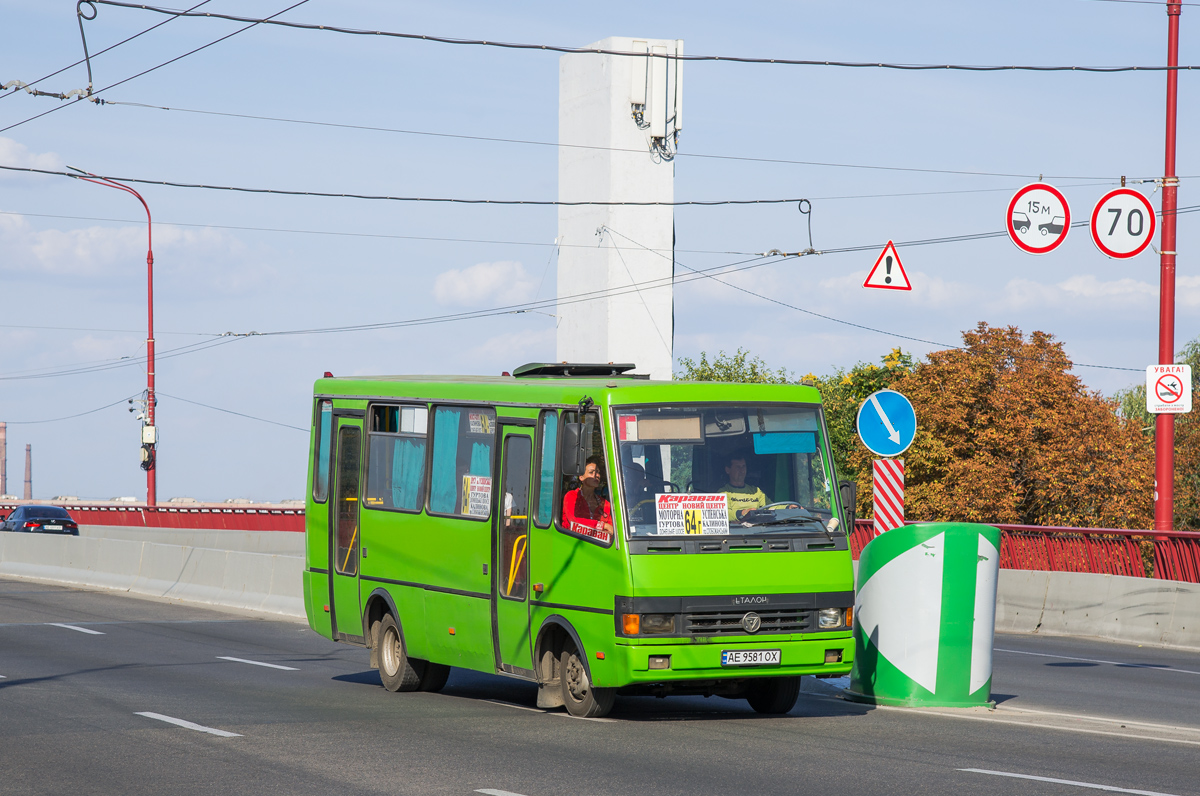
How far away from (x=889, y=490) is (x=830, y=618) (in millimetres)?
4411

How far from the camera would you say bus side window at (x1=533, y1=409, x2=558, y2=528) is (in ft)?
38.7

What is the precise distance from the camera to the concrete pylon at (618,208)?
5409 centimetres

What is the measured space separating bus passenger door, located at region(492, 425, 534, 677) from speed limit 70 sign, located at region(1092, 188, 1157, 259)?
413 inches

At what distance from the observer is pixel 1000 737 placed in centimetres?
1087

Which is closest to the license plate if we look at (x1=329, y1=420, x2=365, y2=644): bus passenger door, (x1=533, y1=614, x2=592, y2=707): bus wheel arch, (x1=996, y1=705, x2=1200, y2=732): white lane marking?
(x1=533, y1=614, x2=592, y2=707): bus wheel arch

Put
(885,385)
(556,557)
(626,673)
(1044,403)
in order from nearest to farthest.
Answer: (626,673) < (556,557) < (1044,403) < (885,385)

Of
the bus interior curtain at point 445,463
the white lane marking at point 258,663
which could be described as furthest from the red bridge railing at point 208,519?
the bus interior curtain at point 445,463

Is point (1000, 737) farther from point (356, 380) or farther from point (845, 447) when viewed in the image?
point (845, 447)

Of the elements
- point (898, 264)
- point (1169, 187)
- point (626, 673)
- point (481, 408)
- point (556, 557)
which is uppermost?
point (1169, 187)

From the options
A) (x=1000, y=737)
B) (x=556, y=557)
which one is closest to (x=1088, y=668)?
(x=1000, y=737)

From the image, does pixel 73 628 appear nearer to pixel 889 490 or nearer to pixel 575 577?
pixel 889 490

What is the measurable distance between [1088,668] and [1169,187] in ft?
25.8

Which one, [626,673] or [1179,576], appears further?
[1179,576]

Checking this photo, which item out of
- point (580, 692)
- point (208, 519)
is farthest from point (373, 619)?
point (208, 519)
